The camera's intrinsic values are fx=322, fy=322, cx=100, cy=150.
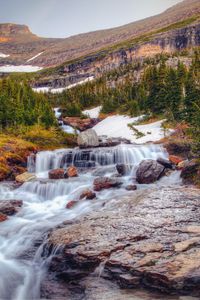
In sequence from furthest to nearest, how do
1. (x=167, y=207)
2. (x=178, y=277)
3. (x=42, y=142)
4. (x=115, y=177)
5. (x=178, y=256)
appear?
1. (x=42, y=142)
2. (x=115, y=177)
3. (x=167, y=207)
4. (x=178, y=256)
5. (x=178, y=277)

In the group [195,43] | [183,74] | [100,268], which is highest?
[195,43]

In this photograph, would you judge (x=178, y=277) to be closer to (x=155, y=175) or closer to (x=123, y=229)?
(x=123, y=229)

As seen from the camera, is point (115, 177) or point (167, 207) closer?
point (167, 207)

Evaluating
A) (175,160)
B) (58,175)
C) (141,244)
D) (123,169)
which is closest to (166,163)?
(175,160)

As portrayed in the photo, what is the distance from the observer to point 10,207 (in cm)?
2020

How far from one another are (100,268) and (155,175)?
15477mm

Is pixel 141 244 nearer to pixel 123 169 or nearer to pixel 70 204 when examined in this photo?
pixel 70 204

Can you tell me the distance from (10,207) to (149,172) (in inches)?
456

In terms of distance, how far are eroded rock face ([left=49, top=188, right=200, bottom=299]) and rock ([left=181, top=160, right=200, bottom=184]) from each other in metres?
8.56

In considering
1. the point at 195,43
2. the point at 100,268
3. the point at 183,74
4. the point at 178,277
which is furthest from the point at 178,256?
the point at 195,43

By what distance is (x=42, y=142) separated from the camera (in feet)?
140

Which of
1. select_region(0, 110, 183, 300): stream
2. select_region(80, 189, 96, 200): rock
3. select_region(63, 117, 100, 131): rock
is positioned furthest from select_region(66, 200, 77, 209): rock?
select_region(63, 117, 100, 131): rock

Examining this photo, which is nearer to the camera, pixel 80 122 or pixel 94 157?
pixel 94 157

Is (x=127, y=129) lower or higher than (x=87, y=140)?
lower
